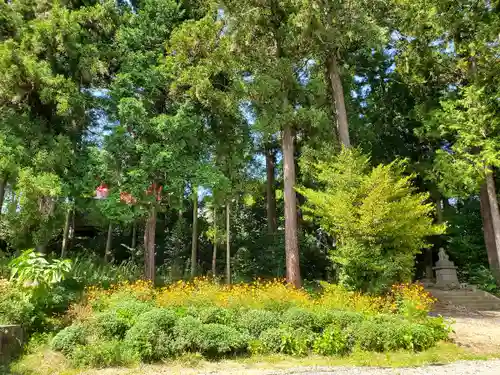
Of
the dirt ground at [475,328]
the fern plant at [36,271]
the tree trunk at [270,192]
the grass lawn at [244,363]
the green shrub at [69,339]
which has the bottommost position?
the dirt ground at [475,328]

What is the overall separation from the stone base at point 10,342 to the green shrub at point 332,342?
4953 millimetres

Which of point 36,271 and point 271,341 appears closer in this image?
point 271,341

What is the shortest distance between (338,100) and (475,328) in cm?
914

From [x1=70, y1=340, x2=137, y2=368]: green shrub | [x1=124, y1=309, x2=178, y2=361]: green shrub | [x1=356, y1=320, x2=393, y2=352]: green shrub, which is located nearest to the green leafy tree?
[x1=356, y1=320, x2=393, y2=352]: green shrub

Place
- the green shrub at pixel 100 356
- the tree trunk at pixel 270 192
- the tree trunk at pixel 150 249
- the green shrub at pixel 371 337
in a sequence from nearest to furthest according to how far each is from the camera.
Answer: the green shrub at pixel 100 356
the green shrub at pixel 371 337
the tree trunk at pixel 150 249
the tree trunk at pixel 270 192

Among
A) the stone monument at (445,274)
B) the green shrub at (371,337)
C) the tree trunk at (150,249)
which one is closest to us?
the green shrub at (371,337)

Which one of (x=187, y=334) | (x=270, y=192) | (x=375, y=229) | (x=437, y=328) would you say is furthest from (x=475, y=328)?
(x=270, y=192)

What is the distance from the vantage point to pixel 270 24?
14.0 m

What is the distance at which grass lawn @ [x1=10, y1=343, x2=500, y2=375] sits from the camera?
18.0 feet

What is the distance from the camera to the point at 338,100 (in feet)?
49.2

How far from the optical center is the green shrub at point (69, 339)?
19.5 feet

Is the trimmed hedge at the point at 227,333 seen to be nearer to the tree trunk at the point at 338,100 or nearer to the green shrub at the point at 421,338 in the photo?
the green shrub at the point at 421,338

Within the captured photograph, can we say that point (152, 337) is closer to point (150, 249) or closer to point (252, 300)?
point (252, 300)

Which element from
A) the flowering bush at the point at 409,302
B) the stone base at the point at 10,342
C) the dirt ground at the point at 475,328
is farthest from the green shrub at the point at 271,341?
the stone base at the point at 10,342
